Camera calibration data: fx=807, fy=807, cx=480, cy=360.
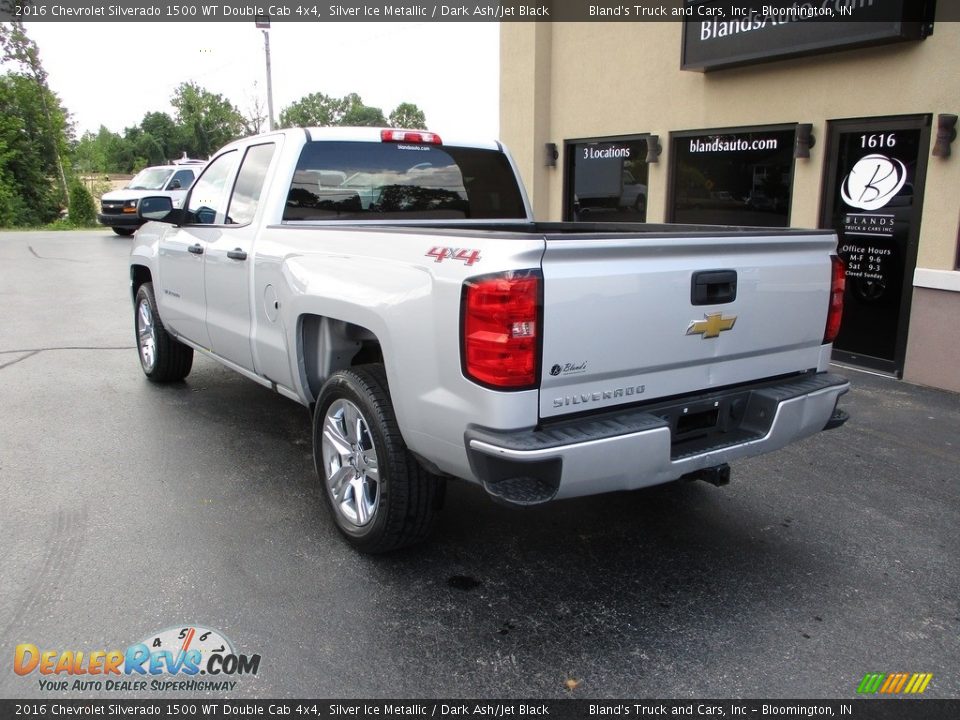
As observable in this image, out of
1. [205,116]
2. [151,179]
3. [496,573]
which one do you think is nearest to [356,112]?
[205,116]

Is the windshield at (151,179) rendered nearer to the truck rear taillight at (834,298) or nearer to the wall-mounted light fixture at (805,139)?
the wall-mounted light fixture at (805,139)

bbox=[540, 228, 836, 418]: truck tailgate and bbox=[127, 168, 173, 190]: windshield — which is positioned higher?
bbox=[127, 168, 173, 190]: windshield

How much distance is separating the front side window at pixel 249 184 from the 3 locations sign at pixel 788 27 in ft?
17.3

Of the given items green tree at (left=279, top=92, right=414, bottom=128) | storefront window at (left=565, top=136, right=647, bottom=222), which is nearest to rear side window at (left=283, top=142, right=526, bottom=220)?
storefront window at (left=565, top=136, right=647, bottom=222)

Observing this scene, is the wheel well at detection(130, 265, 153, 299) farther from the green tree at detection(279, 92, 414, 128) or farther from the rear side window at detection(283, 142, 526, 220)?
the green tree at detection(279, 92, 414, 128)

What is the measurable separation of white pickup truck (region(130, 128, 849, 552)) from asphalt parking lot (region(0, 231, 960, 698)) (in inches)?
17.5

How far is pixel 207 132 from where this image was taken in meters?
66.2

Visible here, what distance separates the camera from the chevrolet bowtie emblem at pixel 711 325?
3.31m

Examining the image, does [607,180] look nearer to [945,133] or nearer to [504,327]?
[945,133]

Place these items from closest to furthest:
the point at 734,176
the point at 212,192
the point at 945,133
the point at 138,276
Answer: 1. the point at 212,192
2. the point at 945,133
3. the point at 138,276
4. the point at 734,176

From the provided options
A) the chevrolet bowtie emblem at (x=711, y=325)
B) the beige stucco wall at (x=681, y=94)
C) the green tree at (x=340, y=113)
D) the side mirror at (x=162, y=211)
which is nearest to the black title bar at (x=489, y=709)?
the chevrolet bowtie emblem at (x=711, y=325)

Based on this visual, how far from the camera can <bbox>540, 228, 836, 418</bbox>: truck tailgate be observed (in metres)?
2.98

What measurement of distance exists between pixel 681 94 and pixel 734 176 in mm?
1178

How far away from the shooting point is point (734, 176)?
875 cm
